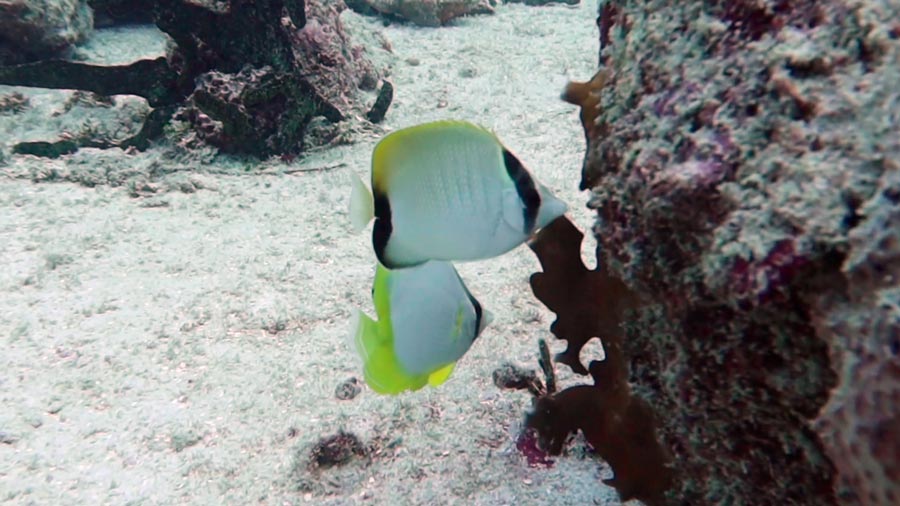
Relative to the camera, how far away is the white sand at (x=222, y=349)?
2408 millimetres

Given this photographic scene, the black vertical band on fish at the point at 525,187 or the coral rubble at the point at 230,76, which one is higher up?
the black vertical band on fish at the point at 525,187

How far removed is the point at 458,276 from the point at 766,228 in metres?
0.83

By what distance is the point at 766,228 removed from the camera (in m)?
1.08

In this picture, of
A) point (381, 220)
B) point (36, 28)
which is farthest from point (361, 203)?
point (36, 28)

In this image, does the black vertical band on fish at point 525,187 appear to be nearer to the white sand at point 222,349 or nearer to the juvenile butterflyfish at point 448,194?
the juvenile butterflyfish at point 448,194

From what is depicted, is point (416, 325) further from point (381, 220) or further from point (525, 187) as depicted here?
point (525, 187)

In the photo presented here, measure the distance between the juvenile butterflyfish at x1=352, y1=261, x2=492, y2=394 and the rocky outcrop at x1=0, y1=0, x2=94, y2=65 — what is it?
6.41 metres

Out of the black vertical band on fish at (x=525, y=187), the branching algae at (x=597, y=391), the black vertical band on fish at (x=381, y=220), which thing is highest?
the black vertical band on fish at (x=525, y=187)

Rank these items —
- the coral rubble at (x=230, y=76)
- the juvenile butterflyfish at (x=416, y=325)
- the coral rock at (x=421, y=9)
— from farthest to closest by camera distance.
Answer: the coral rock at (x=421, y=9) < the coral rubble at (x=230, y=76) < the juvenile butterflyfish at (x=416, y=325)

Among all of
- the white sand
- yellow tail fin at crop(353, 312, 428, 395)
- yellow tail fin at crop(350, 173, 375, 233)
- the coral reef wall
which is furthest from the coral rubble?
the coral reef wall

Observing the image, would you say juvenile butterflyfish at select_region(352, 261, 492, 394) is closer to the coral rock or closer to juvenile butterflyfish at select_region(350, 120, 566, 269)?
juvenile butterflyfish at select_region(350, 120, 566, 269)

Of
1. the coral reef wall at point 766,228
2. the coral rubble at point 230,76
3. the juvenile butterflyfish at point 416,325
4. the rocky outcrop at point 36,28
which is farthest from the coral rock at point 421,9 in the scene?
the juvenile butterflyfish at point 416,325

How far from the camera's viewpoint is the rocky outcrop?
235 inches

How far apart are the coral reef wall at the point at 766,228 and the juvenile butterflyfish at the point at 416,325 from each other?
44 centimetres
